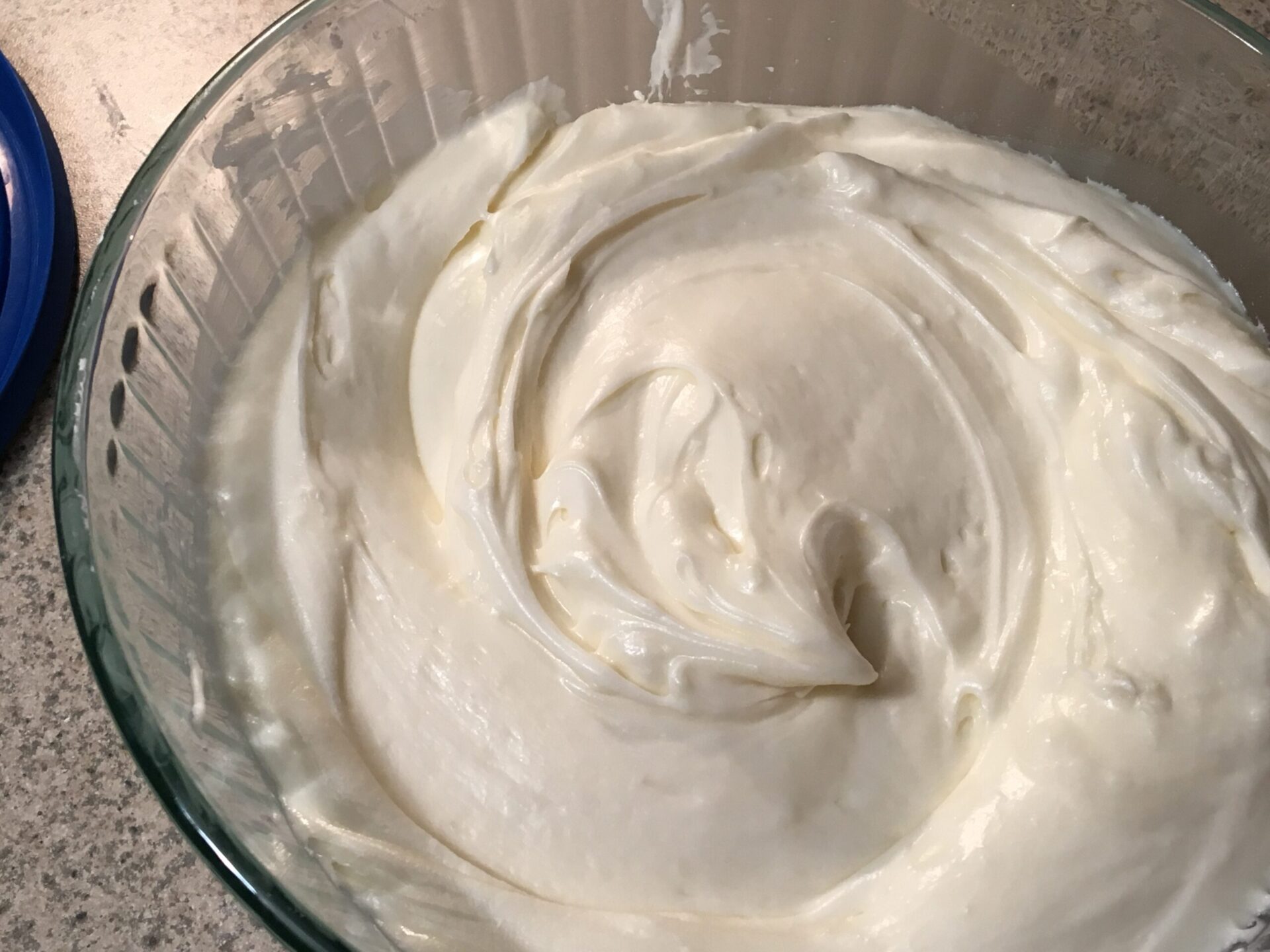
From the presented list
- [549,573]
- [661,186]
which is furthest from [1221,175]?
[549,573]

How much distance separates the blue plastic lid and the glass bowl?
0.27 meters

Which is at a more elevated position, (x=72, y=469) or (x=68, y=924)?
(x=72, y=469)

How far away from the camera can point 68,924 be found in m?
0.88

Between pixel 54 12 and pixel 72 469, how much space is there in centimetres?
86

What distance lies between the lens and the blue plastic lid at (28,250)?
3.41 feet

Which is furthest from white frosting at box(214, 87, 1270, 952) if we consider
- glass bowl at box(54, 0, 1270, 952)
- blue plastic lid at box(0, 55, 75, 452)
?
blue plastic lid at box(0, 55, 75, 452)

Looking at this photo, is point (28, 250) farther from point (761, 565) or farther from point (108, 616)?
point (761, 565)

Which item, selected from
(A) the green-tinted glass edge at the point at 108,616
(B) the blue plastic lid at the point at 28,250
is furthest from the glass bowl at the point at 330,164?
(B) the blue plastic lid at the point at 28,250

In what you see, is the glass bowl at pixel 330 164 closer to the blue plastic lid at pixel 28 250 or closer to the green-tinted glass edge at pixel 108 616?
the green-tinted glass edge at pixel 108 616

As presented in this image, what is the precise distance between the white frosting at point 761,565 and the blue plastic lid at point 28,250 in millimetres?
329

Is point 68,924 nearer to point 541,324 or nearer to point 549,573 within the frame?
point 549,573

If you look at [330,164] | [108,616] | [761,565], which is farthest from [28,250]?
[761,565]

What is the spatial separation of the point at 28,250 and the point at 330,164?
0.42 m

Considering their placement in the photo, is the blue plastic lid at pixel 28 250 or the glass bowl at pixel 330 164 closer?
the glass bowl at pixel 330 164
